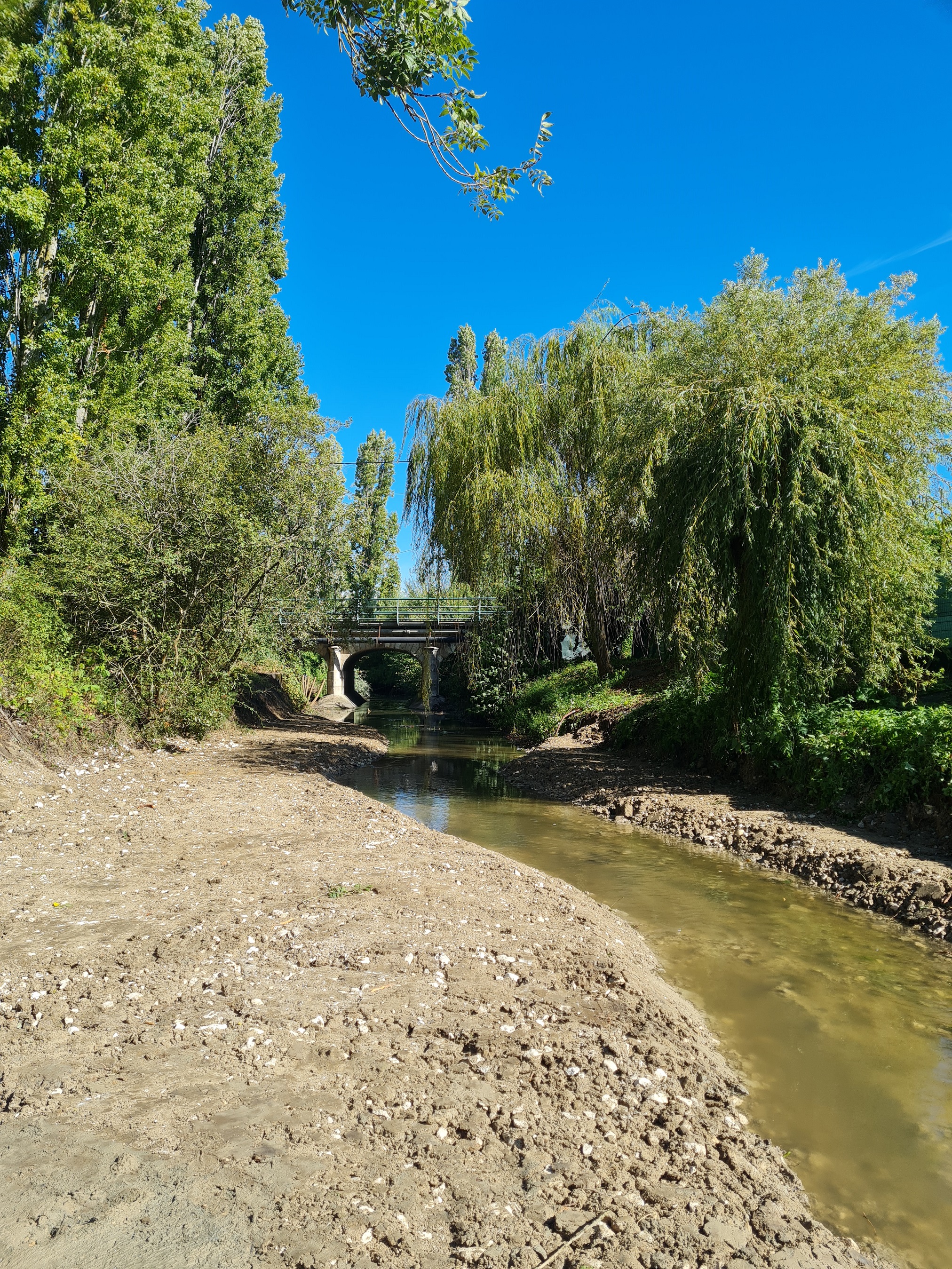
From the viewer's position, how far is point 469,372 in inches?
1294

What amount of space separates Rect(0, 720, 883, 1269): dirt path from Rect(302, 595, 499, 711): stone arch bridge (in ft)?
48.5

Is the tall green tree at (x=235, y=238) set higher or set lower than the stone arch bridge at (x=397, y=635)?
higher

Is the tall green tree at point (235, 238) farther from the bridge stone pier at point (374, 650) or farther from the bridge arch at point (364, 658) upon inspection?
the bridge arch at point (364, 658)

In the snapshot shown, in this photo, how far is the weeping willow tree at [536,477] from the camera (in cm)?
1622

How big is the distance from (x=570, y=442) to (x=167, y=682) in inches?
389

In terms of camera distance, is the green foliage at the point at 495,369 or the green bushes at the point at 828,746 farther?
the green foliage at the point at 495,369

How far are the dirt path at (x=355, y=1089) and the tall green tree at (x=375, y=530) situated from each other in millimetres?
11721

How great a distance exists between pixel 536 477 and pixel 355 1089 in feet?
48.4

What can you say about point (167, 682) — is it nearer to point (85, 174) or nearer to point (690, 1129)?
point (85, 174)

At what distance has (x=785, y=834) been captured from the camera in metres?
8.48

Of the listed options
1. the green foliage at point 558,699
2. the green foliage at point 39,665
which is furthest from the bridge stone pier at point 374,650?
the green foliage at point 39,665

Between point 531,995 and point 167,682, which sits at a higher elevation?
point 167,682

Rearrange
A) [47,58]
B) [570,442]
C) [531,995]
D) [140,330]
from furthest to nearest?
[570,442] → [140,330] → [47,58] → [531,995]

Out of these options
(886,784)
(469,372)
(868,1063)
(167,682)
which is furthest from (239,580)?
Result: (469,372)
